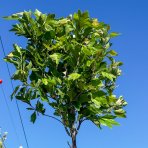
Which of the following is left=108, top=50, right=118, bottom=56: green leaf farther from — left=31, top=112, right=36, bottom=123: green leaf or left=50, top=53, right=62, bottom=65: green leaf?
left=31, top=112, right=36, bottom=123: green leaf

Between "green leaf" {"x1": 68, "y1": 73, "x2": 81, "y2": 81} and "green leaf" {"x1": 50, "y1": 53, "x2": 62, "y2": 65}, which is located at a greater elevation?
"green leaf" {"x1": 50, "y1": 53, "x2": 62, "y2": 65}

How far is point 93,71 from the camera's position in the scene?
33.0ft

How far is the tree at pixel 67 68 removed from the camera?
32.2 feet

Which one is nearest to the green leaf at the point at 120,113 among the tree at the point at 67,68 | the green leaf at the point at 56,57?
the tree at the point at 67,68

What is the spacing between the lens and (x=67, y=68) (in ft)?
33.8

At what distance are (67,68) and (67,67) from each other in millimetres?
27

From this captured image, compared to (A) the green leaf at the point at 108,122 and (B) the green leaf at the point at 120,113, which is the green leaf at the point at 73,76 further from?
(B) the green leaf at the point at 120,113

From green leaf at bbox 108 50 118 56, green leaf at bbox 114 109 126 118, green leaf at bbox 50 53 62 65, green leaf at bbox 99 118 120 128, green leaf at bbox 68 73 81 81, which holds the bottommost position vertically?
green leaf at bbox 99 118 120 128

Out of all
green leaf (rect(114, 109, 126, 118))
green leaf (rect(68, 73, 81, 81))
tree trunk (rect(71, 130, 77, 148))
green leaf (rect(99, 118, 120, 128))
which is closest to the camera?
green leaf (rect(68, 73, 81, 81))

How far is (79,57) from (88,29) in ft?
2.45

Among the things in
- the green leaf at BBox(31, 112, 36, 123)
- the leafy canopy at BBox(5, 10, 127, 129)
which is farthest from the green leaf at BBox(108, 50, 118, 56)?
the green leaf at BBox(31, 112, 36, 123)

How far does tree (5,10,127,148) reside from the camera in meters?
9.82

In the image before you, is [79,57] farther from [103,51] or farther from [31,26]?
[31,26]

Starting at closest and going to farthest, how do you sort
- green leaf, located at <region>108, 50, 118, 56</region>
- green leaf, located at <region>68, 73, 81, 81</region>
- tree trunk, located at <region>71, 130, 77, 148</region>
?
green leaf, located at <region>68, 73, 81, 81</region> → tree trunk, located at <region>71, 130, 77, 148</region> → green leaf, located at <region>108, 50, 118, 56</region>
